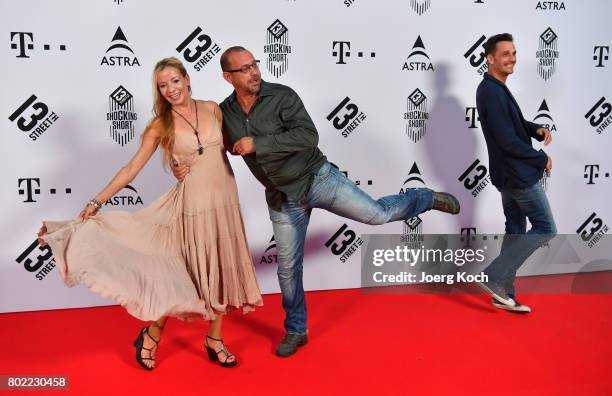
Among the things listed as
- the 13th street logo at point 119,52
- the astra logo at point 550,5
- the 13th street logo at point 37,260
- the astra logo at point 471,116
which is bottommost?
the 13th street logo at point 37,260

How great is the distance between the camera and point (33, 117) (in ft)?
12.2

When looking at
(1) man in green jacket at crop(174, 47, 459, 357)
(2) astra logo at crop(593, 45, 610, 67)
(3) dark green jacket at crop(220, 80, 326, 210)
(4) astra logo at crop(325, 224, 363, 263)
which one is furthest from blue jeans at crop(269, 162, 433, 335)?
(2) astra logo at crop(593, 45, 610, 67)

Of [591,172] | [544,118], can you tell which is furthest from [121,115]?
[591,172]

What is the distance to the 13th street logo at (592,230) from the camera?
4.79 meters

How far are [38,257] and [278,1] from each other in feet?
7.41

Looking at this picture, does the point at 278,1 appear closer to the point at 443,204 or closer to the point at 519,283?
the point at 443,204

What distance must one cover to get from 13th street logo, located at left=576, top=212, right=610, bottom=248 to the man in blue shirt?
1.32 meters

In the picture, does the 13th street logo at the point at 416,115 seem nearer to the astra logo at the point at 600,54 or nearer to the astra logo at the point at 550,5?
the astra logo at the point at 550,5

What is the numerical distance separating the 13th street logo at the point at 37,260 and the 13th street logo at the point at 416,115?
2568 mm

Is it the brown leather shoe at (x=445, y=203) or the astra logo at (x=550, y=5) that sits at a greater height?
the astra logo at (x=550, y=5)

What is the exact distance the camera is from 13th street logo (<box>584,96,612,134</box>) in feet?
15.4

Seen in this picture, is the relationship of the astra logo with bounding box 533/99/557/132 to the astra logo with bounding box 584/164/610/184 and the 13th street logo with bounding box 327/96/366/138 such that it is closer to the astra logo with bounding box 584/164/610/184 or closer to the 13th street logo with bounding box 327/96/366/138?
the astra logo with bounding box 584/164/610/184

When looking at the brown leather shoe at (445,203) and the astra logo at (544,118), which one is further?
the astra logo at (544,118)

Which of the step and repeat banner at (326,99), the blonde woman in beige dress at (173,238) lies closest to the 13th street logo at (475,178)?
the step and repeat banner at (326,99)
